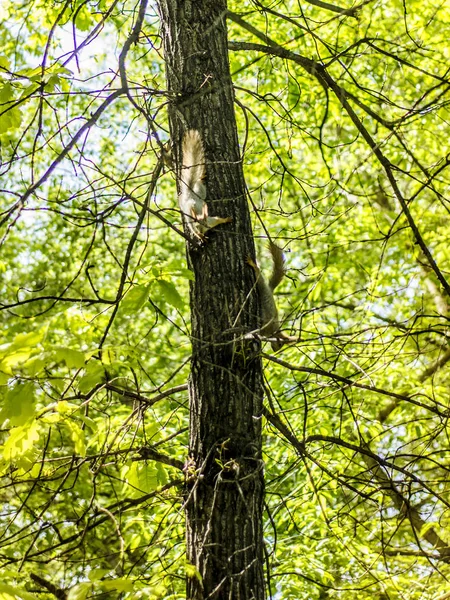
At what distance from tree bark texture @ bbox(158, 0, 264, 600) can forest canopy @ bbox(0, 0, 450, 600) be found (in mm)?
36

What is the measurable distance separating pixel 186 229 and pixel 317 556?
355 centimetres

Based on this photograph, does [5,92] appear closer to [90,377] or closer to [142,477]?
[90,377]

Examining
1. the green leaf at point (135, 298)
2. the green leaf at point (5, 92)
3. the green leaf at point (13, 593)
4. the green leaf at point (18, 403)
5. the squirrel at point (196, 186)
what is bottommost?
the green leaf at point (13, 593)

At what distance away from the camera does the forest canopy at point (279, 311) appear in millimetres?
2348

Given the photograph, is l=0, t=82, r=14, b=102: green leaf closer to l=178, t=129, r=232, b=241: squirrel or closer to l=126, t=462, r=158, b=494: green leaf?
l=178, t=129, r=232, b=241: squirrel

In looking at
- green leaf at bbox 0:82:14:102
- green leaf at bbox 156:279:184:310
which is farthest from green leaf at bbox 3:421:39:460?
green leaf at bbox 0:82:14:102

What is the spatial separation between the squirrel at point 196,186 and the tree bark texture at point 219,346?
3 cm

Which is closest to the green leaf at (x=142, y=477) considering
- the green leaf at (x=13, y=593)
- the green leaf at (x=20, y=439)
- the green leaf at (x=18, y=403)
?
the green leaf at (x=20, y=439)

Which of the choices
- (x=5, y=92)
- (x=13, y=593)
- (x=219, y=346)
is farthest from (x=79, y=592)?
(x=5, y=92)

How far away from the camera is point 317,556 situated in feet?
17.5

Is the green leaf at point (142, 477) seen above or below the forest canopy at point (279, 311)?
below

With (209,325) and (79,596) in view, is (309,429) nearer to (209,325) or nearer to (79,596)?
(209,325)

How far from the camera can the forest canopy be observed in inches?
92.4

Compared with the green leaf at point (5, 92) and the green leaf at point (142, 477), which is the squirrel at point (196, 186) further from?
the green leaf at point (142, 477)
